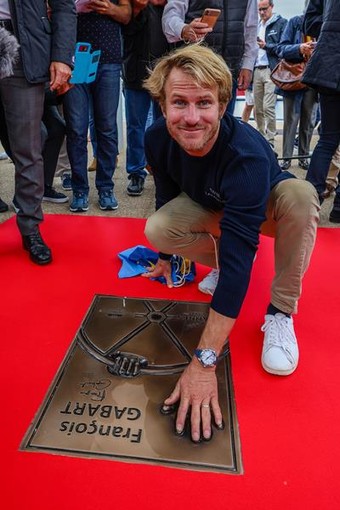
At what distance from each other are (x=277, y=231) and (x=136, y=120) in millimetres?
1715

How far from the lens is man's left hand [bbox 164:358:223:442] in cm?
104

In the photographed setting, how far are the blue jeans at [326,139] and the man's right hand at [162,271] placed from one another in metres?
1.10

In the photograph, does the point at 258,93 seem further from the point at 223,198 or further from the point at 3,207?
the point at 223,198

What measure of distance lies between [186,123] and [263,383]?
2.68ft

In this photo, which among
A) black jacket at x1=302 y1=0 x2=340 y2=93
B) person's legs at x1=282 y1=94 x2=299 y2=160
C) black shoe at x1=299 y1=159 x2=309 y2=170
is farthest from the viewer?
black shoe at x1=299 y1=159 x2=309 y2=170

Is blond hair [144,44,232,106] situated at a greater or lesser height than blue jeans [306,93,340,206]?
greater

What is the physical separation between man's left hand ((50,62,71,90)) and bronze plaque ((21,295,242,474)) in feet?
3.39

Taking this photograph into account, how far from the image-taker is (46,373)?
1.26 meters

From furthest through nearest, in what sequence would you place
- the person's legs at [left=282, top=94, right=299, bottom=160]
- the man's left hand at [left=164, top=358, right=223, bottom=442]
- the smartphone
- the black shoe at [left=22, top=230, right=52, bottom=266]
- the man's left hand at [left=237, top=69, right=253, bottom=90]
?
the person's legs at [left=282, top=94, right=299, bottom=160], the man's left hand at [left=237, top=69, right=253, bottom=90], the smartphone, the black shoe at [left=22, top=230, right=52, bottom=266], the man's left hand at [left=164, top=358, right=223, bottom=442]

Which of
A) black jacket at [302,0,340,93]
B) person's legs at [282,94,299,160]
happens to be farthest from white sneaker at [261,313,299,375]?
person's legs at [282,94,299,160]

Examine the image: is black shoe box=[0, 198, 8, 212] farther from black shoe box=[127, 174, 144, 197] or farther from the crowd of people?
black shoe box=[127, 174, 144, 197]

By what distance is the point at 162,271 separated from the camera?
5.92 ft

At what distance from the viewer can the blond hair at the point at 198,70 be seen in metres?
1.09

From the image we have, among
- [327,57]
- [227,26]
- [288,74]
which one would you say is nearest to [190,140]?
[327,57]
